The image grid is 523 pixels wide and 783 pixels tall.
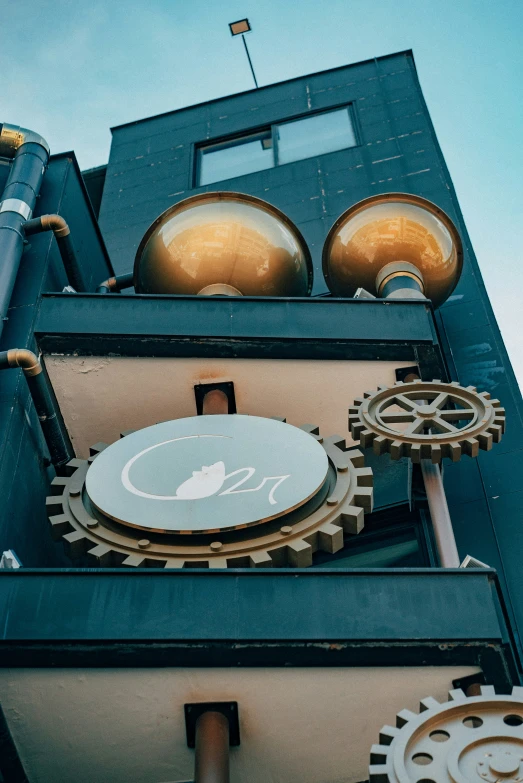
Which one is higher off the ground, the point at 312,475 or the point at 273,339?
the point at 273,339

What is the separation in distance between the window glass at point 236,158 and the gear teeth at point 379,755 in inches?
708

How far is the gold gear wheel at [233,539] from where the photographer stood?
348 inches

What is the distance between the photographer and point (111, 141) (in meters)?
26.2

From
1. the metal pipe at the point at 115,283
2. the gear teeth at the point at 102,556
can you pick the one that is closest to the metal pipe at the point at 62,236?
the metal pipe at the point at 115,283

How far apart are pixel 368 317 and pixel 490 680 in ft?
18.4

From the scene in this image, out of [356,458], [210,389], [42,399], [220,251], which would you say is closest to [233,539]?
[356,458]

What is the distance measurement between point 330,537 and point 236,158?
16313 millimetres

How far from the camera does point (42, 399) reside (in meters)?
11.7

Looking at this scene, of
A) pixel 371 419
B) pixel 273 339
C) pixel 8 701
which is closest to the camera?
pixel 8 701

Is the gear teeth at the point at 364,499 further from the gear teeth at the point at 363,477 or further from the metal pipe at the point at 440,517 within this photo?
the metal pipe at the point at 440,517

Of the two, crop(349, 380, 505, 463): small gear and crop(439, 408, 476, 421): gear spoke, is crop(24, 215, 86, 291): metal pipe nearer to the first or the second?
crop(349, 380, 505, 463): small gear

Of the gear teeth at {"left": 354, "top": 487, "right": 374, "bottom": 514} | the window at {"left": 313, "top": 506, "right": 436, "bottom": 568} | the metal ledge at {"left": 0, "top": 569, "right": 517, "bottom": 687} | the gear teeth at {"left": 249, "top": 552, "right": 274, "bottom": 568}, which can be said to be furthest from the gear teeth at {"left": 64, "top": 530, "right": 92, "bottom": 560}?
the window at {"left": 313, "top": 506, "right": 436, "bottom": 568}

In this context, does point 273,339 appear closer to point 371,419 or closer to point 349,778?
point 371,419

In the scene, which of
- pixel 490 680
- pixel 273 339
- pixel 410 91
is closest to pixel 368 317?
pixel 273 339
